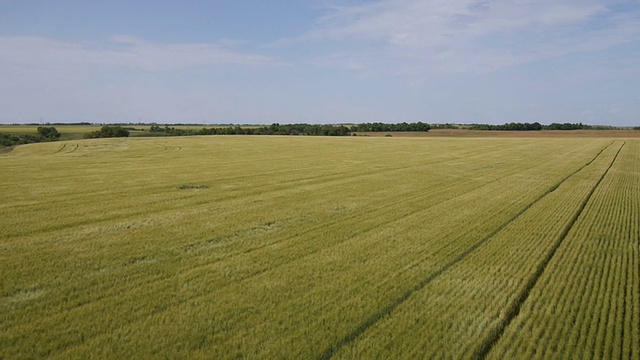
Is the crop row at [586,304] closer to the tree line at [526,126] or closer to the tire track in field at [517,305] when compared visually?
the tire track in field at [517,305]

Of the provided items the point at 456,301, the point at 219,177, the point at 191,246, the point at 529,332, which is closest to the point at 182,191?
the point at 219,177

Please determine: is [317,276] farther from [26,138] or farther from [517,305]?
[26,138]

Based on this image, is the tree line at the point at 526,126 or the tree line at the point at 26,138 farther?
the tree line at the point at 526,126

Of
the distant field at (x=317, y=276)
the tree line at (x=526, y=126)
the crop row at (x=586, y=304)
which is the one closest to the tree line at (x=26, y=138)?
the distant field at (x=317, y=276)

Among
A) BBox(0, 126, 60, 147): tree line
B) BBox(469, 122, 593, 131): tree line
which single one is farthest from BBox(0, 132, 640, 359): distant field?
BBox(469, 122, 593, 131): tree line

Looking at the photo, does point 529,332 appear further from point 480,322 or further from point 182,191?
point 182,191

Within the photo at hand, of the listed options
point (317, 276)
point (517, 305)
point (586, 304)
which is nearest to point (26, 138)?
point (317, 276)

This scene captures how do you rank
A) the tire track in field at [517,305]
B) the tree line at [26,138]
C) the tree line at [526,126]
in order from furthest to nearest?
the tree line at [526,126] < the tree line at [26,138] < the tire track in field at [517,305]

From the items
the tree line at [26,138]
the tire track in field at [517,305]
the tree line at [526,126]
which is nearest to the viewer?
the tire track in field at [517,305]
